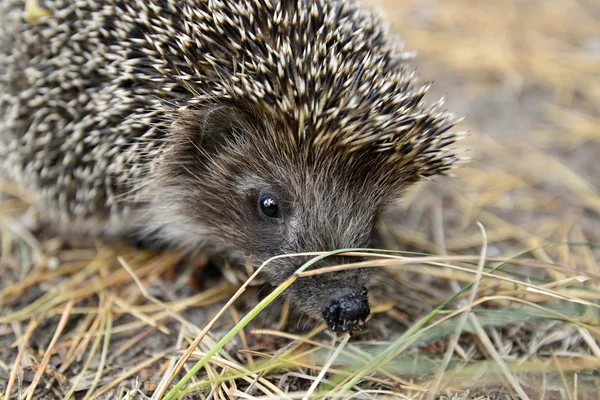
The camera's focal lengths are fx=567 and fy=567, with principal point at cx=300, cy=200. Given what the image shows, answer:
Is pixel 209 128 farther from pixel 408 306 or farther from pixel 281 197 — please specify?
pixel 408 306

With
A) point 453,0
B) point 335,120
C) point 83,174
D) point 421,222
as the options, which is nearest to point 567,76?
point 453,0

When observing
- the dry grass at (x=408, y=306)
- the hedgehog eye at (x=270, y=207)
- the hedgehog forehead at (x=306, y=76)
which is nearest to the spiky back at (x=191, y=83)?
the hedgehog forehead at (x=306, y=76)

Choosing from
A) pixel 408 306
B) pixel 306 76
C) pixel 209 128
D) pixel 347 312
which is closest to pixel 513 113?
pixel 408 306

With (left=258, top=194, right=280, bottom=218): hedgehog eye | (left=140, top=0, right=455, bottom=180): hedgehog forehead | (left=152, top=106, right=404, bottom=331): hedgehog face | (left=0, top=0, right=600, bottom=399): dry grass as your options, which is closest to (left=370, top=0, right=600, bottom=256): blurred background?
(left=0, top=0, right=600, bottom=399): dry grass

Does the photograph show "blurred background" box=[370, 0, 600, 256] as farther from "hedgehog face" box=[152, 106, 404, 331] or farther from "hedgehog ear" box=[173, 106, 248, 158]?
"hedgehog ear" box=[173, 106, 248, 158]

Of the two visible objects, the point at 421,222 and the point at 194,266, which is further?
the point at 421,222

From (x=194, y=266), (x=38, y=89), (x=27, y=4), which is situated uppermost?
(x=27, y=4)

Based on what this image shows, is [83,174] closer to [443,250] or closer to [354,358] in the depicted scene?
[354,358]
